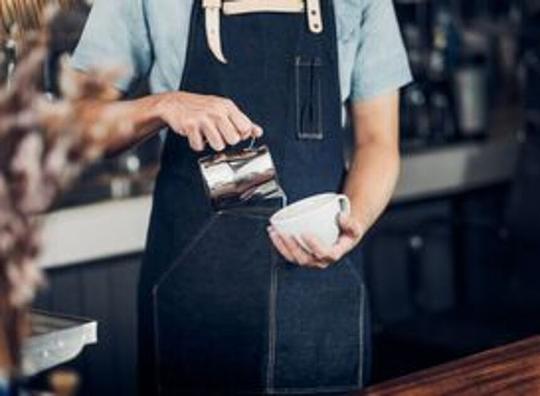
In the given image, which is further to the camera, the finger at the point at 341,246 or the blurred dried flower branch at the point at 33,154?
the finger at the point at 341,246

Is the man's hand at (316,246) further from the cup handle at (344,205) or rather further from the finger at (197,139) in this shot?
the finger at (197,139)

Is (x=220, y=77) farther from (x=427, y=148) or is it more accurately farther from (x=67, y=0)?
(x=427, y=148)

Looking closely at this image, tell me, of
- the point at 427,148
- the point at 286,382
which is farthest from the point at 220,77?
the point at 427,148

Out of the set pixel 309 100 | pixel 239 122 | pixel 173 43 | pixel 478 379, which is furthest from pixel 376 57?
pixel 478 379

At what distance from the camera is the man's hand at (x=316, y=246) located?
202 cm

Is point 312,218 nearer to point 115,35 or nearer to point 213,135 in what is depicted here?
point 213,135

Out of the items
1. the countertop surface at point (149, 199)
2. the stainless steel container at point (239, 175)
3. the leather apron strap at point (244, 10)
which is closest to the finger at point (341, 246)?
the stainless steel container at point (239, 175)

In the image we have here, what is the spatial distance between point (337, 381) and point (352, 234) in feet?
1.16

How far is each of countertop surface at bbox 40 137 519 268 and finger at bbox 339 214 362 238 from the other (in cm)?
118

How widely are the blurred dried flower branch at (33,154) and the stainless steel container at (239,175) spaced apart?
1005 mm

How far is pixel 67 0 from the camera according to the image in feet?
7.63

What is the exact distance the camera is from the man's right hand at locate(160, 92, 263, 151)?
1.92 metres

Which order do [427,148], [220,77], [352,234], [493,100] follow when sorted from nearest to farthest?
[352,234]
[220,77]
[427,148]
[493,100]

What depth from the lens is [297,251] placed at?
2.05 m
